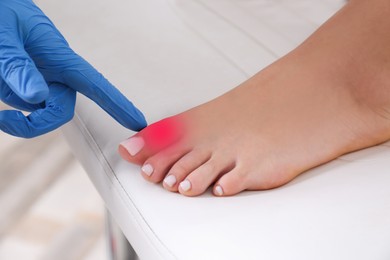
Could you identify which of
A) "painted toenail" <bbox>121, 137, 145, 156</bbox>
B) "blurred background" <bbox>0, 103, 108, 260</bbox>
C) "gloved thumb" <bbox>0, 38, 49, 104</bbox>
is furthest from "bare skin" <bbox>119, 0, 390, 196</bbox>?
"blurred background" <bbox>0, 103, 108, 260</bbox>

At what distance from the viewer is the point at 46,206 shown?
1348 millimetres

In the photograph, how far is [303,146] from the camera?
73 centimetres

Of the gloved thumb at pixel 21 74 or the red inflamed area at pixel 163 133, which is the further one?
the red inflamed area at pixel 163 133

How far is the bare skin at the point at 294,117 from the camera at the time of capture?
27.6 inches

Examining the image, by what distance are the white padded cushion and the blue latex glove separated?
0.06 meters

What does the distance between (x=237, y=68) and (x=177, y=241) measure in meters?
0.35

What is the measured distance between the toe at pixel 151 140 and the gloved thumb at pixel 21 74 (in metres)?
0.14

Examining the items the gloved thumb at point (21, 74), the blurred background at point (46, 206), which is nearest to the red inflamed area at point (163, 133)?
the gloved thumb at point (21, 74)

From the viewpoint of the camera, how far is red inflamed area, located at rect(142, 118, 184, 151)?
700 millimetres

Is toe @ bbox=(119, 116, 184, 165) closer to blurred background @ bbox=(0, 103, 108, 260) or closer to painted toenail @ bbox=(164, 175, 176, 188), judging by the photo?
painted toenail @ bbox=(164, 175, 176, 188)

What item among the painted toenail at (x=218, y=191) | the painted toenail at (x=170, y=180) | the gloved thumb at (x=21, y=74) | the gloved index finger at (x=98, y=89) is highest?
A: the gloved thumb at (x=21, y=74)

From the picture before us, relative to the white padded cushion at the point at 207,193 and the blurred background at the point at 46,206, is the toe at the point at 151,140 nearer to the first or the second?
the white padded cushion at the point at 207,193

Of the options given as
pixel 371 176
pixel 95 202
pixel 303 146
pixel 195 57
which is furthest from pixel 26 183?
pixel 371 176

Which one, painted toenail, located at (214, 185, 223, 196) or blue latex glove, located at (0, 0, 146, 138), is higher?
blue latex glove, located at (0, 0, 146, 138)
